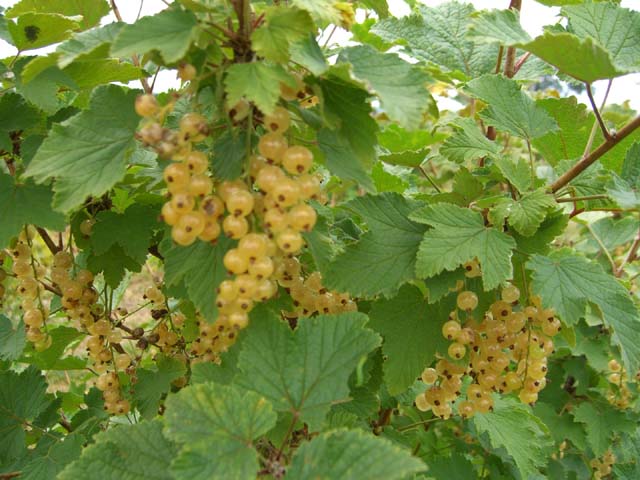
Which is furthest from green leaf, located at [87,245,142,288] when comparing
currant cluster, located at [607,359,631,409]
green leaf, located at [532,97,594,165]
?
currant cluster, located at [607,359,631,409]

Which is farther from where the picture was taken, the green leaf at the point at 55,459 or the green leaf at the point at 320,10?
the green leaf at the point at 55,459

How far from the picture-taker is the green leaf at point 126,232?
1.42m

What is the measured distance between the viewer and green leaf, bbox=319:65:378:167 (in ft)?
3.43

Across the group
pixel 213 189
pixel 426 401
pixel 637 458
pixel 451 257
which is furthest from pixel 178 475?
pixel 637 458

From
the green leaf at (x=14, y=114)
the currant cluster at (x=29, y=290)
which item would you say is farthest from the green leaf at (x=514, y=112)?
the currant cluster at (x=29, y=290)

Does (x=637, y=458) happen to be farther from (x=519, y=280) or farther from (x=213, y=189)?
(x=213, y=189)

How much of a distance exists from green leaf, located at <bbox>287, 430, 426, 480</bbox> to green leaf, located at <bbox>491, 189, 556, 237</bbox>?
1.99ft

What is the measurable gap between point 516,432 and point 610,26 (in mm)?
1117

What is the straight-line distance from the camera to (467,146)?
1.50 meters

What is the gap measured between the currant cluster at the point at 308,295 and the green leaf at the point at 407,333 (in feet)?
0.27

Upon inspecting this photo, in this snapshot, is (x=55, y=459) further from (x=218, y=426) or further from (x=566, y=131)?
(x=566, y=131)

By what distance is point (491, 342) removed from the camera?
4.57ft

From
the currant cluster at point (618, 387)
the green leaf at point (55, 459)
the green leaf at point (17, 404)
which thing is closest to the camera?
the green leaf at point (55, 459)

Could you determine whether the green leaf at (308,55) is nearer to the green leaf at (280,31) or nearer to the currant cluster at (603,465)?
the green leaf at (280,31)
